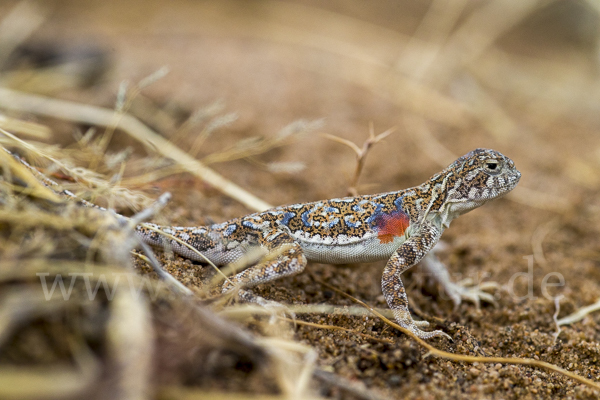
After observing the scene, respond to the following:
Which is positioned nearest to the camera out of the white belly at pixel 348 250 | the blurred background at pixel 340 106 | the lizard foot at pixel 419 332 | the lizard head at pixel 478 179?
the lizard foot at pixel 419 332

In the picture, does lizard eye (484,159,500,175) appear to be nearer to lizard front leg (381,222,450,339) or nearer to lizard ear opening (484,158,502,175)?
lizard ear opening (484,158,502,175)

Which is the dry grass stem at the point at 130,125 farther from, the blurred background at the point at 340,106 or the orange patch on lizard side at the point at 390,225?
the orange patch on lizard side at the point at 390,225

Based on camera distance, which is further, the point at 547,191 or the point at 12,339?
the point at 547,191

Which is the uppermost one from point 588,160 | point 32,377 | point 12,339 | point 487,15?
point 487,15

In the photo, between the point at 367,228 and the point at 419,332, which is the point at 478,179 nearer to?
the point at 367,228

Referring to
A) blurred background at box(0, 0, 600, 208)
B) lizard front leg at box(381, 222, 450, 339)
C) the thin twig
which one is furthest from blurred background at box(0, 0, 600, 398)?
lizard front leg at box(381, 222, 450, 339)

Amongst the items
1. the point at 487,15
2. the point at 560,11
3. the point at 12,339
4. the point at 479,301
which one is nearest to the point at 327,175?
the point at 479,301

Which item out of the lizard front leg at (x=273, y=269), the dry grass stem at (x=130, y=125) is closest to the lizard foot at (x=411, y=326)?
the lizard front leg at (x=273, y=269)

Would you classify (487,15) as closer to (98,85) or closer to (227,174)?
(227,174)
